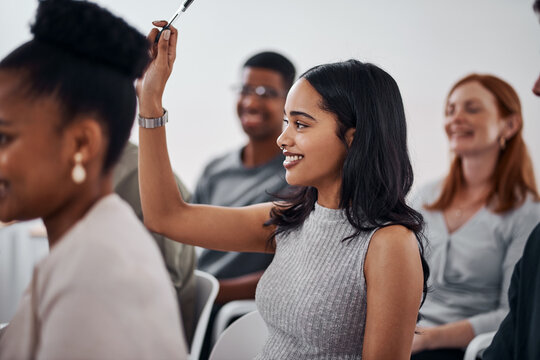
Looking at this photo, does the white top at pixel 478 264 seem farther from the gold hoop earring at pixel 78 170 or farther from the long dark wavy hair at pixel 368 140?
the gold hoop earring at pixel 78 170

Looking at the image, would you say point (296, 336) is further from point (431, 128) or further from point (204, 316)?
point (431, 128)

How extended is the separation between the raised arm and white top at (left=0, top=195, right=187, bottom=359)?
1.50 feet

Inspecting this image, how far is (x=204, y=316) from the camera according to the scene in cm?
142

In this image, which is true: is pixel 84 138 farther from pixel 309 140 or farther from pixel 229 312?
pixel 229 312

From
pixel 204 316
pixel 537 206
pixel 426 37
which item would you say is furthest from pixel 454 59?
pixel 204 316

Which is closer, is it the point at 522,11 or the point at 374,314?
the point at 374,314

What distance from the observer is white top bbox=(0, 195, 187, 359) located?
520 mm

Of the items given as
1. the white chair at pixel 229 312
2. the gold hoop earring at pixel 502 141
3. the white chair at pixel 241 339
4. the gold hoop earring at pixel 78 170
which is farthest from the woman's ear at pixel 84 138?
the gold hoop earring at pixel 502 141

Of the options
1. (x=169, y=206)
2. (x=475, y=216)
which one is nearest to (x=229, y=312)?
(x=169, y=206)

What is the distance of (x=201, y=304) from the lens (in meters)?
1.51

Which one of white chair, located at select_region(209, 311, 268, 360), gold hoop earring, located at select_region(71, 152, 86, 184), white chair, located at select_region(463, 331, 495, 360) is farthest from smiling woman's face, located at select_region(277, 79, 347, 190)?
white chair, located at select_region(463, 331, 495, 360)

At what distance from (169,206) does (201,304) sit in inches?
19.7

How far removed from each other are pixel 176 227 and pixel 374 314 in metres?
0.47

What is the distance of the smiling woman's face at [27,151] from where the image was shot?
583 mm
